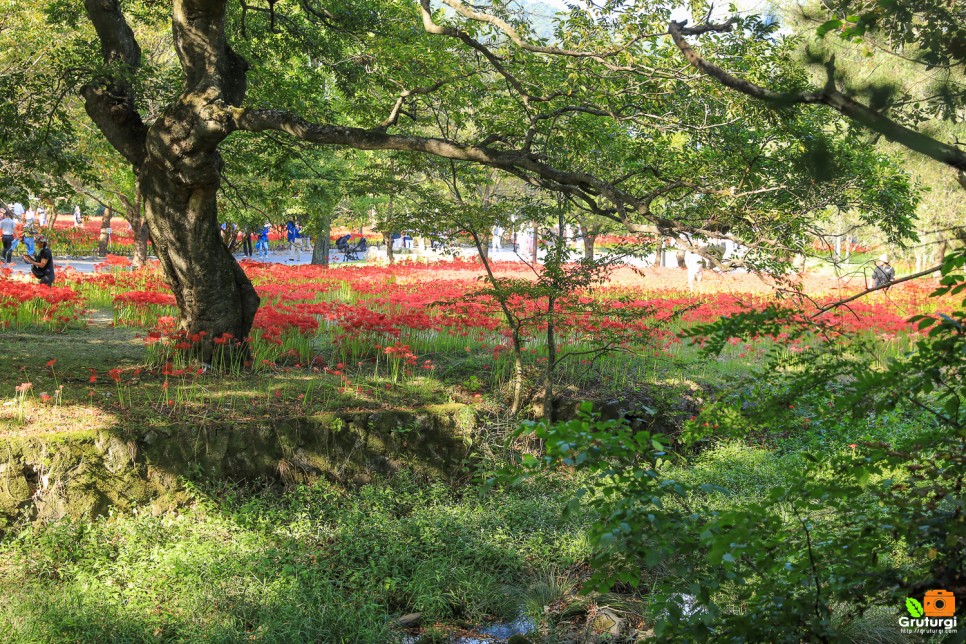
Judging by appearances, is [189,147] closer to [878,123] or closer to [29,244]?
[878,123]

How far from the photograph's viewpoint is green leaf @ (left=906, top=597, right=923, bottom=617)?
2.61 m

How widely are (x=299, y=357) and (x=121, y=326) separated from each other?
290cm

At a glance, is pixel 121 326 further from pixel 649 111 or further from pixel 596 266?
pixel 649 111

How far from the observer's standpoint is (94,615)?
4391 millimetres

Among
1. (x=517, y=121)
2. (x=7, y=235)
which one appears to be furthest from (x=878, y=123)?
(x=7, y=235)

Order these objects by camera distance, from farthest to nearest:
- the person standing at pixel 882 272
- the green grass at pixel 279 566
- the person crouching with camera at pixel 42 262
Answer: the person crouching with camera at pixel 42 262 → the person standing at pixel 882 272 → the green grass at pixel 279 566

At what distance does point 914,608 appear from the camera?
8.70 ft

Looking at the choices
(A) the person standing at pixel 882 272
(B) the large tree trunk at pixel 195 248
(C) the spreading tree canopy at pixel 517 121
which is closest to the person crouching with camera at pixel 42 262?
(C) the spreading tree canopy at pixel 517 121

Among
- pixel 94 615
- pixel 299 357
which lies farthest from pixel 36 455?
pixel 299 357

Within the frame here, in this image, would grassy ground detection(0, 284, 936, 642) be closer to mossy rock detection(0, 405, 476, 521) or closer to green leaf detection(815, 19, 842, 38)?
mossy rock detection(0, 405, 476, 521)

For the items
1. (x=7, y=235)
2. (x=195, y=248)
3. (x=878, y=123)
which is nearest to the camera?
(x=878, y=123)

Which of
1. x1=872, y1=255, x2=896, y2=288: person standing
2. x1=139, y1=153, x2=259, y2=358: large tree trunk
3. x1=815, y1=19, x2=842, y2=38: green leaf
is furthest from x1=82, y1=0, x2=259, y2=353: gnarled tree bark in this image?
x1=872, y1=255, x2=896, y2=288: person standing

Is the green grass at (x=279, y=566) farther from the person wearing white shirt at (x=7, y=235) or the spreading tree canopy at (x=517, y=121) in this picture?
the person wearing white shirt at (x=7, y=235)

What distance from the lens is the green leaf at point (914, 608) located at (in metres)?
2.61
